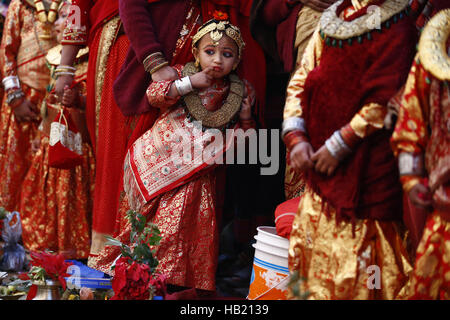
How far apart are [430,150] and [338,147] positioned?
1.06ft

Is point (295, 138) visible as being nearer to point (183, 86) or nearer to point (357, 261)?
point (357, 261)

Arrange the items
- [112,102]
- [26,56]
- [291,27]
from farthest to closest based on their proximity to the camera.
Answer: [26,56]
[112,102]
[291,27]

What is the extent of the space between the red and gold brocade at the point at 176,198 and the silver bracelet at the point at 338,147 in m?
1.20

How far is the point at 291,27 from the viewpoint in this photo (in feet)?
10.2

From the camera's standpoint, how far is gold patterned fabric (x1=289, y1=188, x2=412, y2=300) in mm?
2131

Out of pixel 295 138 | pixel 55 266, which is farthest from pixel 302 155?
pixel 55 266

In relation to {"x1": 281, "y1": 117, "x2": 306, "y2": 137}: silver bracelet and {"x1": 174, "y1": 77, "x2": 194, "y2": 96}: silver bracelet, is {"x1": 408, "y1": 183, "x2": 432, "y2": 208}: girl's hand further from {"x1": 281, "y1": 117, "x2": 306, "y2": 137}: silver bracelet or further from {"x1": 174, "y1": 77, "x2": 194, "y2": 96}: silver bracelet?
{"x1": 174, "y1": 77, "x2": 194, "y2": 96}: silver bracelet

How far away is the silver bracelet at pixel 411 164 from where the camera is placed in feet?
6.25

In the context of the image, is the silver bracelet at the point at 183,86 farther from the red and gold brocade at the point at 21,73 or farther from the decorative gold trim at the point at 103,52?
the red and gold brocade at the point at 21,73

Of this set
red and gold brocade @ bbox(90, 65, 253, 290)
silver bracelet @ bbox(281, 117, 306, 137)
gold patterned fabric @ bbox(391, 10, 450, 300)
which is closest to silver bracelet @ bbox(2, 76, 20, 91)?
red and gold brocade @ bbox(90, 65, 253, 290)

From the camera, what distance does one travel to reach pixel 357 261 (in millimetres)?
2129

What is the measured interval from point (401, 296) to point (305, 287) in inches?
13.8

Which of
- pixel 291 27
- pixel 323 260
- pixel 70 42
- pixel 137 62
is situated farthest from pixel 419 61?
pixel 70 42

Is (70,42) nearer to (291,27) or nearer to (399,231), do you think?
(291,27)
